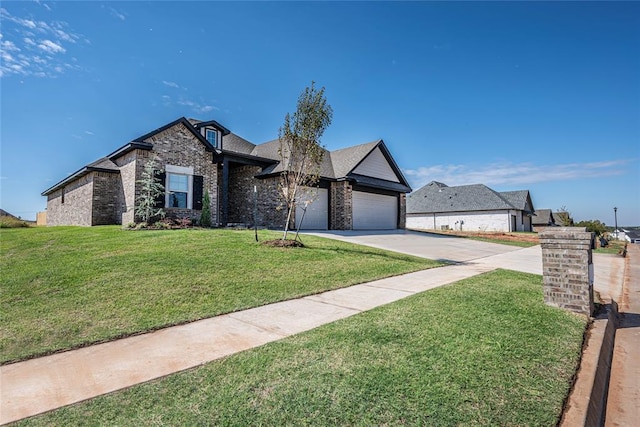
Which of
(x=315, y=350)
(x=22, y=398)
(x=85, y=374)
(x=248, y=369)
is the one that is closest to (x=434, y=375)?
(x=315, y=350)

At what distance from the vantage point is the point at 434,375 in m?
2.65

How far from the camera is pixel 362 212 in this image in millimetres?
21359

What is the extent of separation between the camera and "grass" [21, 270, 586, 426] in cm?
215

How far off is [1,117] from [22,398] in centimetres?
1220

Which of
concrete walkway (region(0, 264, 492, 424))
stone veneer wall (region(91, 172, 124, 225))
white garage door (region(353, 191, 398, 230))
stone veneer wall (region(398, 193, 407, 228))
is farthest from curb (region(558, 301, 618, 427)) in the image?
stone veneer wall (region(398, 193, 407, 228))

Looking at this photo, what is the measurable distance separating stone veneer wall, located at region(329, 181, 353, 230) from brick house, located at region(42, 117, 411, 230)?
0.21 ft

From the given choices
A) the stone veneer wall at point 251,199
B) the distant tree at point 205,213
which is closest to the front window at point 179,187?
the distant tree at point 205,213

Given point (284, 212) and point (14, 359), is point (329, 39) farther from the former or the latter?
point (14, 359)

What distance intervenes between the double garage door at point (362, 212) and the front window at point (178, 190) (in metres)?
6.10

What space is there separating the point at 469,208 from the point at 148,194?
3535 centimetres

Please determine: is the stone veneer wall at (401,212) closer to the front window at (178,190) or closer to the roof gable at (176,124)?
the roof gable at (176,124)

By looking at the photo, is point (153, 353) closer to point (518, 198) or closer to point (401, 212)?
point (401, 212)

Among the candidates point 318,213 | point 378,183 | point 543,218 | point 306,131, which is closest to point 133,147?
point 306,131

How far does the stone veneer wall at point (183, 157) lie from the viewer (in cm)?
1467
